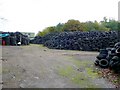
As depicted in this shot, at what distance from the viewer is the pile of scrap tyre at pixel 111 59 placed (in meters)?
10.9

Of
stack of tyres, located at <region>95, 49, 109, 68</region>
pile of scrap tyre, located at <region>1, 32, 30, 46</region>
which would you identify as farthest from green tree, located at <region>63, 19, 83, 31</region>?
stack of tyres, located at <region>95, 49, 109, 68</region>

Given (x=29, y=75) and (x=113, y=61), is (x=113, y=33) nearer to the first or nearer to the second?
(x=113, y=61)

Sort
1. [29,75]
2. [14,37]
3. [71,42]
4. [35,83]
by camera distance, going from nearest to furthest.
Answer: [35,83]
[29,75]
[71,42]
[14,37]

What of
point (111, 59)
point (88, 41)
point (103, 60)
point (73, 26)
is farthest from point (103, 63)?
point (73, 26)

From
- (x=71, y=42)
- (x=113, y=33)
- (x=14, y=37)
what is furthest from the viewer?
(x=14, y=37)

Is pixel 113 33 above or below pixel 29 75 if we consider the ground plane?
above

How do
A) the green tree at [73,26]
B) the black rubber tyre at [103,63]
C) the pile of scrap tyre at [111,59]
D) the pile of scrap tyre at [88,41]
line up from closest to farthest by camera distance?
the pile of scrap tyre at [111,59]
the black rubber tyre at [103,63]
the pile of scrap tyre at [88,41]
the green tree at [73,26]

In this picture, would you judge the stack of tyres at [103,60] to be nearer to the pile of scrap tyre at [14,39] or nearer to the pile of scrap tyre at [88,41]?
the pile of scrap tyre at [88,41]

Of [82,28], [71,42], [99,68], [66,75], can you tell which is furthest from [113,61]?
[82,28]

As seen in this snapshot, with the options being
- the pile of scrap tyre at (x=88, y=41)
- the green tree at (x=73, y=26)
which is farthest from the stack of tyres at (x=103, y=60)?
the green tree at (x=73, y=26)

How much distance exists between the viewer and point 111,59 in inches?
462

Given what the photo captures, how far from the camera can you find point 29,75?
10.4 m

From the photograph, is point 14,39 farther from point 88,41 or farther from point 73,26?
point 73,26

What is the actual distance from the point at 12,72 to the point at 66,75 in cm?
227
